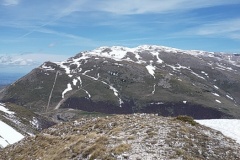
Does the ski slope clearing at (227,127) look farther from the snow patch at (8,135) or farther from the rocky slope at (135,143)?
the snow patch at (8,135)

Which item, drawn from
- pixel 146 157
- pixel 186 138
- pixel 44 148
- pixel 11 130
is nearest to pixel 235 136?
pixel 186 138

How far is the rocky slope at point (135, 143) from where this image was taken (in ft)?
78.2

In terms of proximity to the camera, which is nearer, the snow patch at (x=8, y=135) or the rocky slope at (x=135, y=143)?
the rocky slope at (x=135, y=143)

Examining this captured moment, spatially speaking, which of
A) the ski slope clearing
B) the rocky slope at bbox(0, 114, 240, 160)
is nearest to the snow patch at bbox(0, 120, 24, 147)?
the rocky slope at bbox(0, 114, 240, 160)

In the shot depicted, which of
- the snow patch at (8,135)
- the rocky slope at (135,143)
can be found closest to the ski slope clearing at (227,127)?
the rocky slope at (135,143)

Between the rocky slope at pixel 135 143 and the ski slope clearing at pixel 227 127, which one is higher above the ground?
the rocky slope at pixel 135 143

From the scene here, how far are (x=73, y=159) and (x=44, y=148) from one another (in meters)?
8.12

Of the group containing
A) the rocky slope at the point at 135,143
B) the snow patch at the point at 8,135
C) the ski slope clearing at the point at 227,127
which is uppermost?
the rocky slope at the point at 135,143

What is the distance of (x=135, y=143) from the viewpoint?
25281 millimetres

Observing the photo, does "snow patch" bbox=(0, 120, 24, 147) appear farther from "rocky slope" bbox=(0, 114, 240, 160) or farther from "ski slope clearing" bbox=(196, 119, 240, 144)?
"ski slope clearing" bbox=(196, 119, 240, 144)

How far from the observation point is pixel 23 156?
3338 centimetres

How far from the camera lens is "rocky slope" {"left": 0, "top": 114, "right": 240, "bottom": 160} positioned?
78.2 feet

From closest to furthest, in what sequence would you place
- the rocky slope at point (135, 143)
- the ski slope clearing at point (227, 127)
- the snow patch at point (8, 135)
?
1. the rocky slope at point (135, 143)
2. the ski slope clearing at point (227, 127)
3. the snow patch at point (8, 135)

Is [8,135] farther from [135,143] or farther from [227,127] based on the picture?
[135,143]
